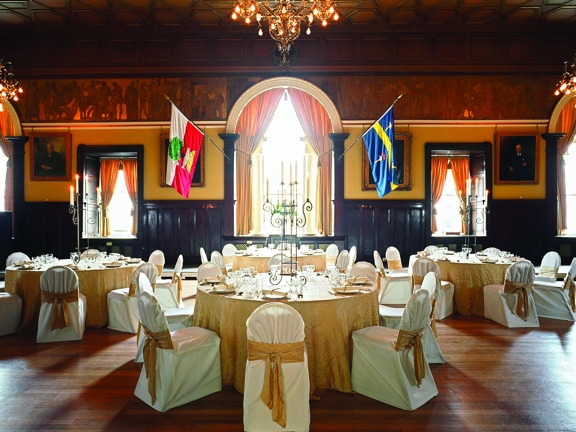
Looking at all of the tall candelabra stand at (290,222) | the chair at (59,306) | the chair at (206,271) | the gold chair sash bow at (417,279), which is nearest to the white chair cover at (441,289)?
the gold chair sash bow at (417,279)

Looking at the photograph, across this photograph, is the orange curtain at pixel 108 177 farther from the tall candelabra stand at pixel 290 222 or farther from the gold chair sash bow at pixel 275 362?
the gold chair sash bow at pixel 275 362

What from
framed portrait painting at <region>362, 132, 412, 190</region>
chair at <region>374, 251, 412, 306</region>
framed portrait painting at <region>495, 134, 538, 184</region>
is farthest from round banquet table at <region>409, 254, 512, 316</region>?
framed portrait painting at <region>495, 134, 538, 184</region>

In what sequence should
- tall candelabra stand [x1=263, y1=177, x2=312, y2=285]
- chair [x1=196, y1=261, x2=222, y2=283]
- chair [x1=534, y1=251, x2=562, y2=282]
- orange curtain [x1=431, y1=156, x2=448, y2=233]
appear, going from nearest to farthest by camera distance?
tall candelabra stand [x1=263, y1=177, x2=312, y2=285]
chair [x1=196, y1=261, x2=222, y2=283]
chair [x1=534, y1=251, x2=562, y2=282]
orange curtain [x1=431, y1=156, x2=448, y2=233]

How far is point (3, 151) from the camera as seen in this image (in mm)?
10945

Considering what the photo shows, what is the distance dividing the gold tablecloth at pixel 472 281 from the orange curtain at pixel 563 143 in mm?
6235

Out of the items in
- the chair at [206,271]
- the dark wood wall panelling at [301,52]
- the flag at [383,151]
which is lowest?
the chair at [206,271]

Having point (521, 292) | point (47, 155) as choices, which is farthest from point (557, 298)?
point (47, 155)

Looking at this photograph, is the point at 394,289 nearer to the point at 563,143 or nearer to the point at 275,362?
the point at 275,362

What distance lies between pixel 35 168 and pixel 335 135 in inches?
295

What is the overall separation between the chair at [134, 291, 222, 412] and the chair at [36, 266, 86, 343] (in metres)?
2.10

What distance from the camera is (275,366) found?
124 inches

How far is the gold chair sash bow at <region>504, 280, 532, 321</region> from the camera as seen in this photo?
595 cm

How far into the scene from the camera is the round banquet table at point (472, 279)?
6605 mm

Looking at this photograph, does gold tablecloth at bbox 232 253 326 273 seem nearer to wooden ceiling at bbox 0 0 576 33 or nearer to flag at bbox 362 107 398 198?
flag at bbox 362 107 398 198
